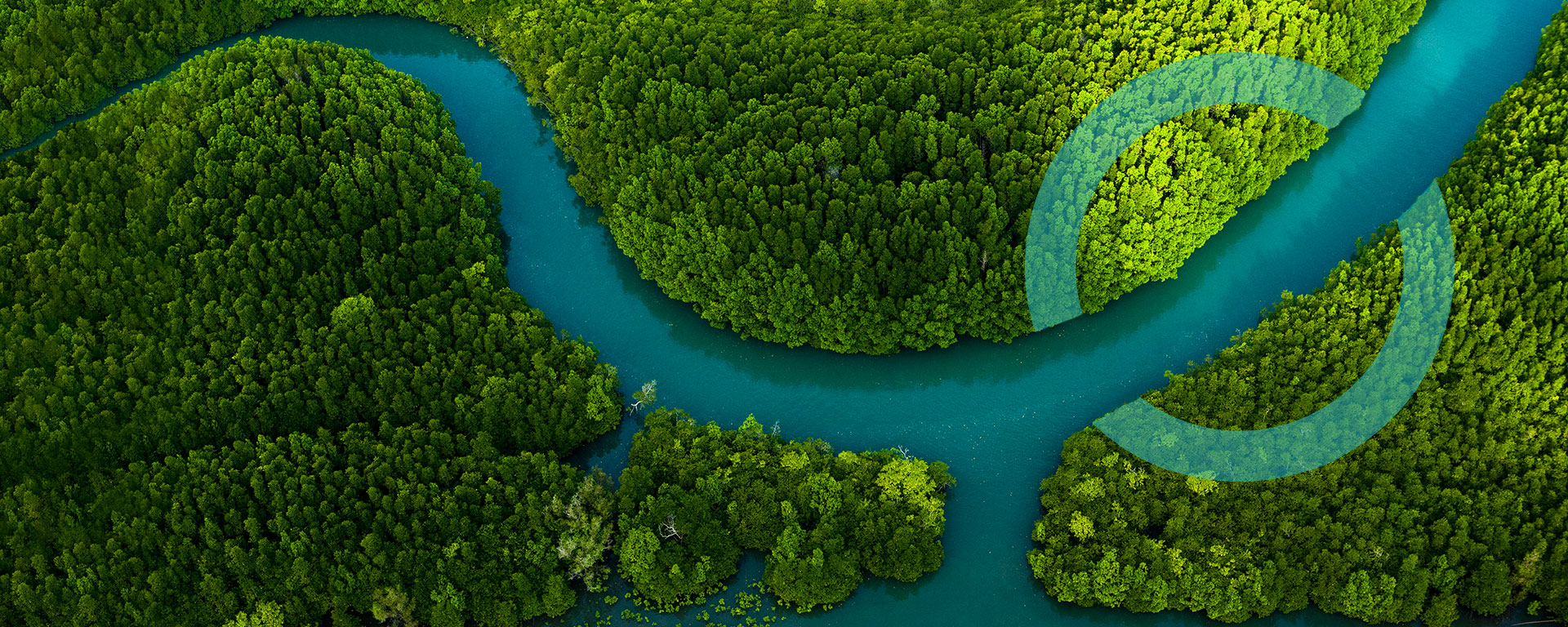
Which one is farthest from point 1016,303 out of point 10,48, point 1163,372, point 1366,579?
point 10,48

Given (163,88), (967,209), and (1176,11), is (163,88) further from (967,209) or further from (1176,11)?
(1176,11)

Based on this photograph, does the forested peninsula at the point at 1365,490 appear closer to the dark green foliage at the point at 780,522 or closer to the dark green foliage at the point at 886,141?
the dark green foliage at the point at 780,522

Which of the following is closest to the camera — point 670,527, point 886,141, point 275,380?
point 670,527

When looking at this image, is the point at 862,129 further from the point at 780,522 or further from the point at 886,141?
the point at 780,522
